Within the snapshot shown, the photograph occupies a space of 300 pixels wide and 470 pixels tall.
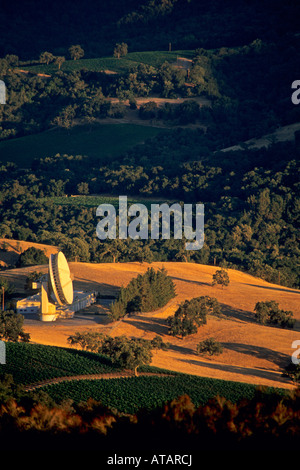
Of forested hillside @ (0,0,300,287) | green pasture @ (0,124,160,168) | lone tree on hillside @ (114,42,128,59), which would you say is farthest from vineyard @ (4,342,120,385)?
lone tree on hillside @ (114,42,128,59)

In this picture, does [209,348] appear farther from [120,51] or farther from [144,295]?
[120,51]

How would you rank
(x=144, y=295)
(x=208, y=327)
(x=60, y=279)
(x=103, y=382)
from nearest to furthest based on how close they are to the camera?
(x=103, y=382), (x=60, y=279), (x=208, y=327), (x=144, y=295)

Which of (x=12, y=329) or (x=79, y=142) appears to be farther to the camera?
(x=79, y=142)

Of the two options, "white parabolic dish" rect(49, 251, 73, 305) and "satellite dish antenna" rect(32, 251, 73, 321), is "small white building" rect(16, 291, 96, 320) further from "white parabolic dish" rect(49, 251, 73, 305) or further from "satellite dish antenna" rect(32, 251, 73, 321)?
"white parabolic dish" rect(49, 251, 73, 305)

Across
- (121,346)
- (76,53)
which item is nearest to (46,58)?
(76,53)

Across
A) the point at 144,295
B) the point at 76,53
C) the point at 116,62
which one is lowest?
the point at 144,295

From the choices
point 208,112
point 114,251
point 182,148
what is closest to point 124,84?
point 208,112

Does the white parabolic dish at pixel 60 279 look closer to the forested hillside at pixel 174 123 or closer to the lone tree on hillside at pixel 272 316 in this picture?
the lone tree on hillside at pixel 272 316
